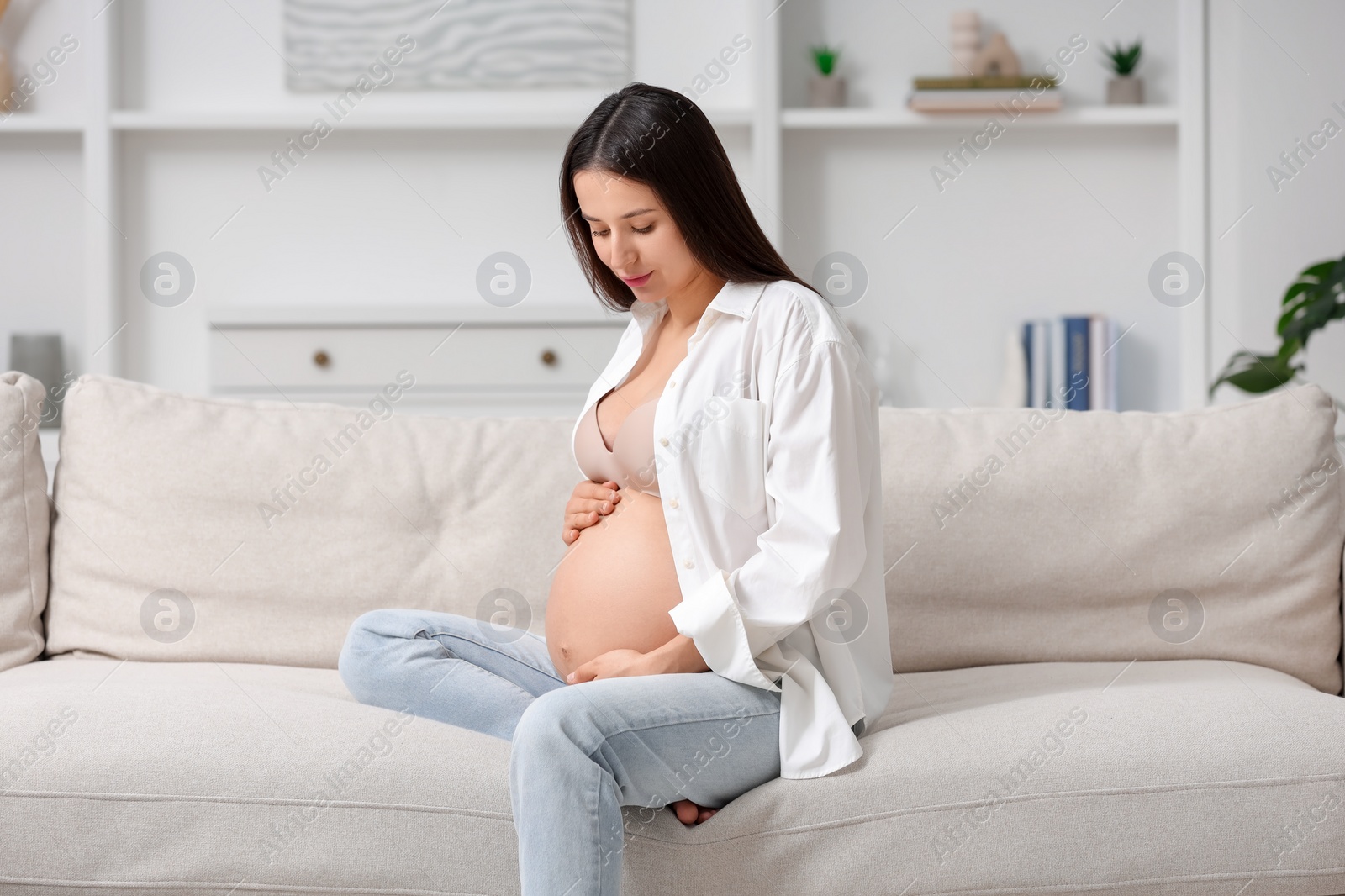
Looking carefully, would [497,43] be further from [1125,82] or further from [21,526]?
[21,526]

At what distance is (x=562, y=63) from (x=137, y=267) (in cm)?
138

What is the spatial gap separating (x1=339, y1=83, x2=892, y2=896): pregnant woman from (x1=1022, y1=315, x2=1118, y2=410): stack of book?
6.58 feet

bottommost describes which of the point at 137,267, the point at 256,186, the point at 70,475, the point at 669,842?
the point at 669,842

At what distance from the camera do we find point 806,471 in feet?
3.74

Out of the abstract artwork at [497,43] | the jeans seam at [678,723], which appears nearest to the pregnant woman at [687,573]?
the jeans seam at [678,723]

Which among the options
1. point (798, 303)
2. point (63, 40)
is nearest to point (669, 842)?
point (798, 303)

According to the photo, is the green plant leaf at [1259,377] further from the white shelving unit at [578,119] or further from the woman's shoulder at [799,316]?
the woman's shoulder at [799,316]

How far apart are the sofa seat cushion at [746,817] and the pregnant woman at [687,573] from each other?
66 mm

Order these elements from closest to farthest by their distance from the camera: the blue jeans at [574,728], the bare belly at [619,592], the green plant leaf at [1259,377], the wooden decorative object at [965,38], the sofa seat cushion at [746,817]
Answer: the blue jeans at [574,728] < the sofa seat cushion at [746,817] < the bare belly at [619,592] < the green plant leaf at [1259,377] < the wooden decorative object at [965,38]

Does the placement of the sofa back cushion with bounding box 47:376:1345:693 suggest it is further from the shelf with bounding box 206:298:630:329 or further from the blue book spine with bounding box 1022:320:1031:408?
the blue book spine with bounding box 1022:320:1031:408

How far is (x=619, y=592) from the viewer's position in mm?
1230

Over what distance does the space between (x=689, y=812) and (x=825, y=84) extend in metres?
2.46

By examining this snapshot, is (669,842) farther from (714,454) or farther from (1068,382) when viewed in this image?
(1068,382)

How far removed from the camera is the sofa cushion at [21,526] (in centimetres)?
157
